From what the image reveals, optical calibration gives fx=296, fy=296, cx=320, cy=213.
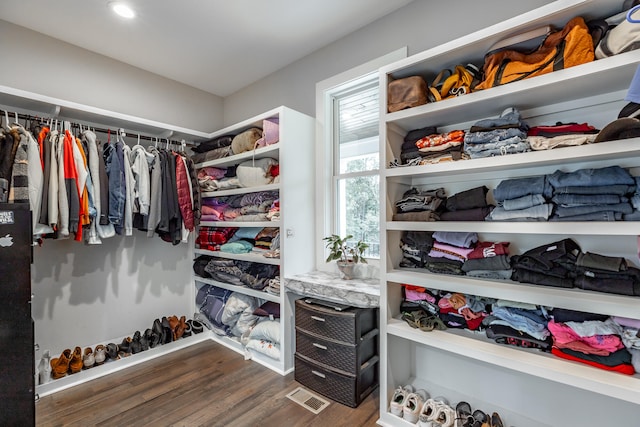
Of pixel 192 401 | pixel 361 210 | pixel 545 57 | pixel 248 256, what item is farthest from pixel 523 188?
pixel 192 401

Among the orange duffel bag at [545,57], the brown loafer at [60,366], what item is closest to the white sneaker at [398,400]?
the orange duffel bag at [545,57]

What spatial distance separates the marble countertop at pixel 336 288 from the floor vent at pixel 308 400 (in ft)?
2.22

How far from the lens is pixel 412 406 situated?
179 centimetres

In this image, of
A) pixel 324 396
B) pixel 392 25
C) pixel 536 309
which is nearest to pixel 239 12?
pixel 392 25

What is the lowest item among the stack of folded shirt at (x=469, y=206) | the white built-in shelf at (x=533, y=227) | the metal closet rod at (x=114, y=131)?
the white built-in shelf at (x=533, y=227)

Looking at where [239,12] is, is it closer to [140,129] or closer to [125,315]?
[140,129]

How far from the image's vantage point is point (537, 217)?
1436 millimetres

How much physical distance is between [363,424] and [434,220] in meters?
1.31

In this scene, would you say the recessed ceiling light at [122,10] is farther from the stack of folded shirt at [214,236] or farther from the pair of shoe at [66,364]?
the pair of shoe at [66,364]

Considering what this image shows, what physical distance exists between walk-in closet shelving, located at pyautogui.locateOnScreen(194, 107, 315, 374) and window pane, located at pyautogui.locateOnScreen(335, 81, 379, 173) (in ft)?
0.93

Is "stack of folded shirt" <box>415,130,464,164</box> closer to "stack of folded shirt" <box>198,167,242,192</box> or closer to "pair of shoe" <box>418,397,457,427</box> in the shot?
"pair of shoe" <box>418,397,457,427</box>

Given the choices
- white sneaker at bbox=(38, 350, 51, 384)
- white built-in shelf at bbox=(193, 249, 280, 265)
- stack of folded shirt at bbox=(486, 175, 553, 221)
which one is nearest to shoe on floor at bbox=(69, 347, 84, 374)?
white sneaker at bbox=(38, 350, 51, 384)

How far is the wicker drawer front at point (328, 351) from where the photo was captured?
197cm

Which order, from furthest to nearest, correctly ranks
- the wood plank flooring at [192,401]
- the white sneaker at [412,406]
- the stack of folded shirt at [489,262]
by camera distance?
1. the wood plank flooring at [192,401]
2. the white sneaker at [412,406]
3. the stack of folded shirt at [489,262]
